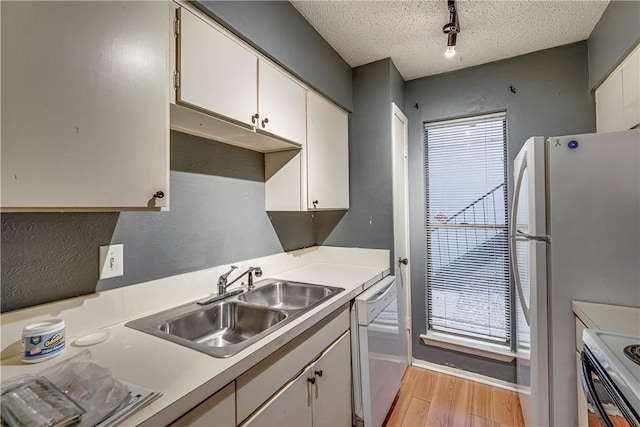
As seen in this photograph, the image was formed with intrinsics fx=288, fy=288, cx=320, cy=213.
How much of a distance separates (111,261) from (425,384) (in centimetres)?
232

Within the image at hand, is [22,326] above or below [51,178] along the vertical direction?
below

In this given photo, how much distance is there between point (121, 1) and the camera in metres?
0.83

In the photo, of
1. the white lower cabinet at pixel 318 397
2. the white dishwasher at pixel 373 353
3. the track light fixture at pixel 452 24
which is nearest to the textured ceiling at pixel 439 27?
the track light fixture at pixel 452 24

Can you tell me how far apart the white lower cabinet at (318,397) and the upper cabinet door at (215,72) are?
1.12 meters

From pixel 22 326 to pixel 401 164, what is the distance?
2323 millimetres

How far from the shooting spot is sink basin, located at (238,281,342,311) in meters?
1.61

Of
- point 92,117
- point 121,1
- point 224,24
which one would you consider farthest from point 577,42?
point 92,117

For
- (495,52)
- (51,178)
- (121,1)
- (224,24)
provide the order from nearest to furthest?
(51,178)
(121,1)
(224,24)
(495,52)

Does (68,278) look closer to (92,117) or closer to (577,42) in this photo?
(92,117)

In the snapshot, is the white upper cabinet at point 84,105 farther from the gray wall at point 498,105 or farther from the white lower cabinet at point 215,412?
the gray wall at point 498,105

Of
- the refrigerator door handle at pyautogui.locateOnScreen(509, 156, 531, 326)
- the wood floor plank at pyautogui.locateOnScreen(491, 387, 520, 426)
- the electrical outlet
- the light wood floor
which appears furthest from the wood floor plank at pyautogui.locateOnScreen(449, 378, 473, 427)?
the electrical outlet

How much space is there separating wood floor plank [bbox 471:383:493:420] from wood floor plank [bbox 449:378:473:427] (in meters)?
0.03

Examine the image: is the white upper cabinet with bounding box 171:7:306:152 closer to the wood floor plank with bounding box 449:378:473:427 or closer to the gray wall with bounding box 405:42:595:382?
the gray wall with bounding box 405:42:595:382

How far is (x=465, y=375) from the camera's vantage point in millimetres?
2354
